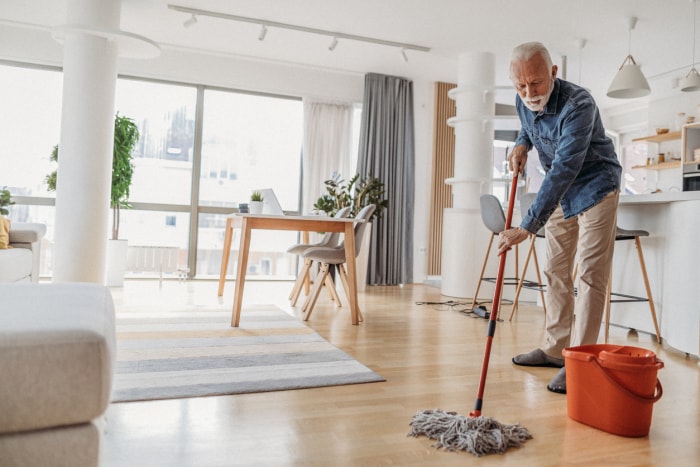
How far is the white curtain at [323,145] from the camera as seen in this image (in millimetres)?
6359

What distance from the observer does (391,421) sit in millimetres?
1640

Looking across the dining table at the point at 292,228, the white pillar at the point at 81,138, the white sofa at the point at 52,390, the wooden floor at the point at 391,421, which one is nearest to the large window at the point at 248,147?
Answer: the white pillar at the point at 81,138

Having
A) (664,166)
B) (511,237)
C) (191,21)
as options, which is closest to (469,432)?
(511,237)

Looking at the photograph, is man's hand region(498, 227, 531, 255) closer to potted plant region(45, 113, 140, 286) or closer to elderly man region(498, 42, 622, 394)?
elderly man region(498, 42, 622, 394)

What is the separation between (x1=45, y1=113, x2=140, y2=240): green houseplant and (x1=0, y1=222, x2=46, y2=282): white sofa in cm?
163

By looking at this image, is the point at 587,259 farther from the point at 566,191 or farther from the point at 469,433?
the point at 469,433

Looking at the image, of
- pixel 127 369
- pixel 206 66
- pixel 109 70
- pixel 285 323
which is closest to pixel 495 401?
pixel 127 369

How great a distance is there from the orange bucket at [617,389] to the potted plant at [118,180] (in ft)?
15.3

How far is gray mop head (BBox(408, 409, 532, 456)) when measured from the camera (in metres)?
1.43

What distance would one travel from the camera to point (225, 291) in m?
5.00

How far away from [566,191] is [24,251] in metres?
3.33

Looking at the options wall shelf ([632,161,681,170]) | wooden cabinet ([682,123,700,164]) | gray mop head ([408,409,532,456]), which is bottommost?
gray mop head ([408,409,532,456])

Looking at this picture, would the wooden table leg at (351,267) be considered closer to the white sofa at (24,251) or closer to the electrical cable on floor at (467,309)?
the electrical cable on floor at (467,309)

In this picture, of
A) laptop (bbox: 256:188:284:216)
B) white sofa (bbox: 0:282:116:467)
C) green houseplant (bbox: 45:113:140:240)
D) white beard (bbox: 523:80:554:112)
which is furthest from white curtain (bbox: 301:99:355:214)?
white sofa (bbox: 0:282:116:467)
